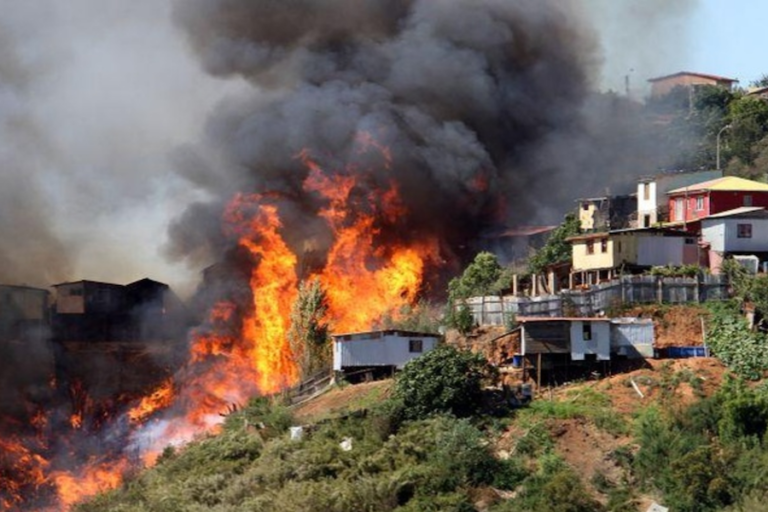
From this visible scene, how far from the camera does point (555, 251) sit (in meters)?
63.1

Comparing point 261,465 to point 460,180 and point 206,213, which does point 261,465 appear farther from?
point 460,180

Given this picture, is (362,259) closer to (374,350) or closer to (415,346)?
(415,346)

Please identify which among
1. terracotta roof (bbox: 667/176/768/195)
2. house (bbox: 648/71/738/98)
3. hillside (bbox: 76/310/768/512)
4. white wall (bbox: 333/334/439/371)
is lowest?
hillside (bbox: 76/310/768/512)

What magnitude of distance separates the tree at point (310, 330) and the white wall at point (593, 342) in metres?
12.4

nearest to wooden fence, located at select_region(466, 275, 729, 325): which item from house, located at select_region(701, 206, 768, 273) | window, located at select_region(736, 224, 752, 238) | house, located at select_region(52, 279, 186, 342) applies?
house, located at select_region(701, 206, 768, 273)

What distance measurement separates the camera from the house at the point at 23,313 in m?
66.5

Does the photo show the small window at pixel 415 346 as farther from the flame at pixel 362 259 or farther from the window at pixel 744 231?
the window at pixel 744 231

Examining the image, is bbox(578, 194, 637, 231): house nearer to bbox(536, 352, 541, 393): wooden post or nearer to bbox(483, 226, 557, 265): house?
bbox(483, 226, 557, 265): house

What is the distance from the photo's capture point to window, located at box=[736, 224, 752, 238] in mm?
57312

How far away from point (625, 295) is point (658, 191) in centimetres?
2136

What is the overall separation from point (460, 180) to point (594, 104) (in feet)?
57.7

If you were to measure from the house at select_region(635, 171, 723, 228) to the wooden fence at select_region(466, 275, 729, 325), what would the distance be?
→ 15.7 meters

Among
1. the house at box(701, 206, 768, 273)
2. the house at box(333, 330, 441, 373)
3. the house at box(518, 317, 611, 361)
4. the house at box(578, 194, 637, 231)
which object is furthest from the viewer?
the house at box(578, 194, 637, 231)

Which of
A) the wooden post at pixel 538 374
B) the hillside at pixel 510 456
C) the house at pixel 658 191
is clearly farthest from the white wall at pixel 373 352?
the house at pixel 658 191
